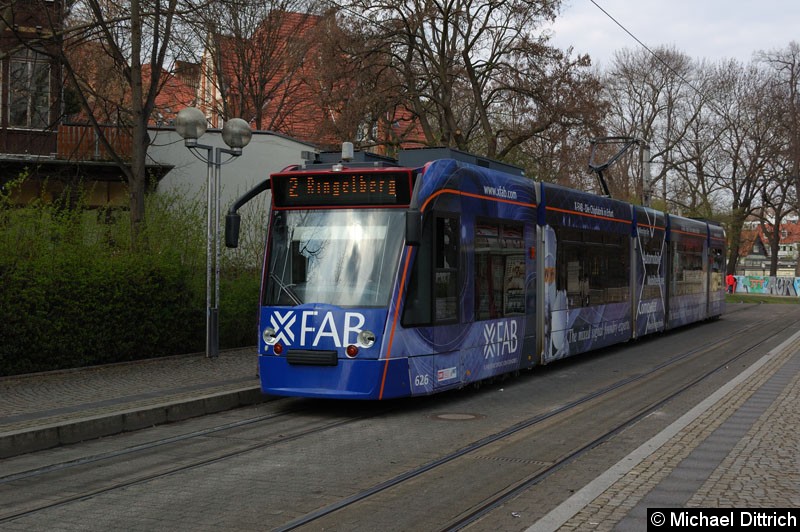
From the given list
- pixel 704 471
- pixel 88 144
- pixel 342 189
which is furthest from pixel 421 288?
pixel 88 144

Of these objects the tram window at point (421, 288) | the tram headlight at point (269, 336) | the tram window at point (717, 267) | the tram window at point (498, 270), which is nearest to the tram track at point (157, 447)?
the tram headlight at point (269, 336)

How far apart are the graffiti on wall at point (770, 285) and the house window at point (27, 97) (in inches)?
2028


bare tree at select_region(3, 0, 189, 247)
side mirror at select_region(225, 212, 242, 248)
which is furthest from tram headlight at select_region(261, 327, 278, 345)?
bare tree at select_region(3, 0, 189, 247)

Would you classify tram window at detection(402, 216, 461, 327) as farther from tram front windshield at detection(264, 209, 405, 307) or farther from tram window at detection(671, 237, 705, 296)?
tram window at detection(671, 237, 705, 296)

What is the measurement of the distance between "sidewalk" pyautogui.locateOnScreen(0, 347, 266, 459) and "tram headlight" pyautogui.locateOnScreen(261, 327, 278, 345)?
103 centimetres

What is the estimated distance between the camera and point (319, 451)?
8.95 meters

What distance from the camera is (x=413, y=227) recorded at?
10.4 meters

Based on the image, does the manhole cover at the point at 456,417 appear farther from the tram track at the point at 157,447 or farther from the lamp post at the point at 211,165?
the lamp post at the point at 211,165

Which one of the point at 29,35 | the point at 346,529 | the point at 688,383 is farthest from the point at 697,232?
the point at 346,529

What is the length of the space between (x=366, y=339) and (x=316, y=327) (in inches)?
25.5

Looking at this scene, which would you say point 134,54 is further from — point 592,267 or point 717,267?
point 717,267

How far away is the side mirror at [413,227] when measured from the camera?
10.4 m

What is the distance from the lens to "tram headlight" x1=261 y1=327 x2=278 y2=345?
36.7 ft

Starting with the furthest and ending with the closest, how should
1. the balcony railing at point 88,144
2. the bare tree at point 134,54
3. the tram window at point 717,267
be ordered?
the tram window at point 717,267
the balcony railing at point 88,144
the bare tree at point 134,54
